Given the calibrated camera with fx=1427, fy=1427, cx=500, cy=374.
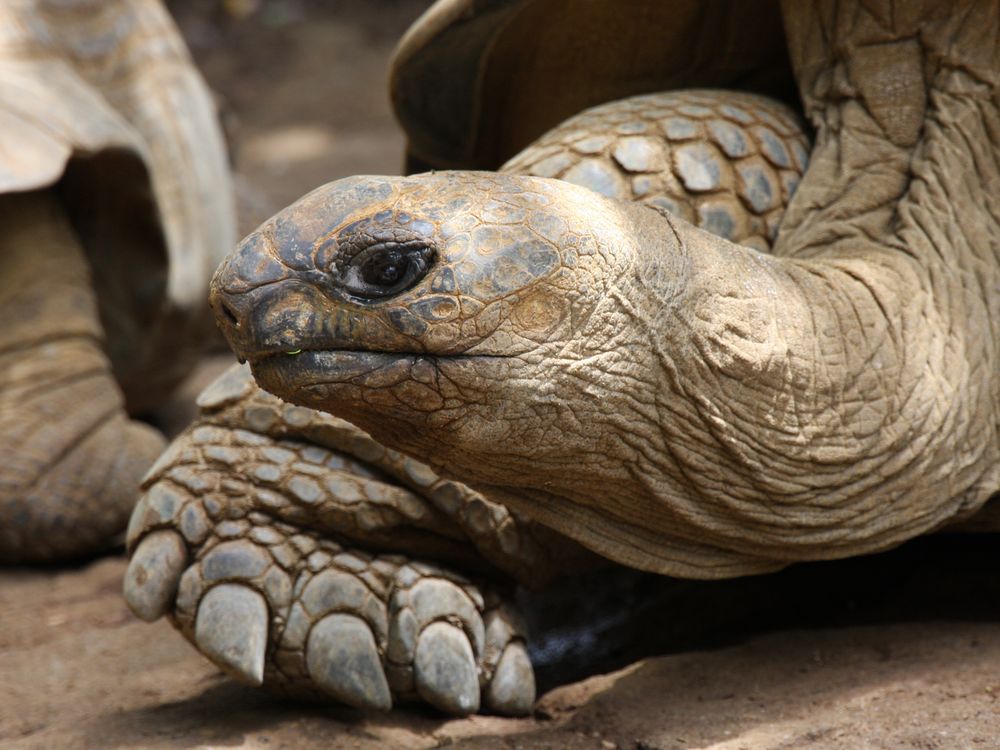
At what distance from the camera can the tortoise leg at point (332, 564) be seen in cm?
242

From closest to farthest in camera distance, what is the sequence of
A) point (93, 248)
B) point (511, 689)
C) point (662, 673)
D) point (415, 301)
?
point (415, 301)
point (511, 689)
point (662, 673)
point (93, 248)

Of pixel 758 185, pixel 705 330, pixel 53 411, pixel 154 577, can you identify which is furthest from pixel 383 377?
pixel 53 411

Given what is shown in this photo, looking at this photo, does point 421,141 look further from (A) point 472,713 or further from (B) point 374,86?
(B) point 374,86

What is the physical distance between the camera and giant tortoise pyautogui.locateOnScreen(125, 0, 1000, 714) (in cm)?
189

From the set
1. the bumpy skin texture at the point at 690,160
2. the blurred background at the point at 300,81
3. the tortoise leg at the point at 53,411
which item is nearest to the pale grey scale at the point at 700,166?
the bumpy skin texture at the point at 690,160

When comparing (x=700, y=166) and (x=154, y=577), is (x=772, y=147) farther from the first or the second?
(x=154, y=577)

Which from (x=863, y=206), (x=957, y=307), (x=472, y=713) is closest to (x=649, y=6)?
(x=863, y=206)

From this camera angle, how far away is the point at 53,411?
3.98 meters

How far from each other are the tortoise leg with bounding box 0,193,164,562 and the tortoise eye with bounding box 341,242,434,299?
2.30m

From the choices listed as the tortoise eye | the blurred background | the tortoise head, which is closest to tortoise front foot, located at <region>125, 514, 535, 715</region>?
the tortoise head

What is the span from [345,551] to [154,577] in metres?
0.33

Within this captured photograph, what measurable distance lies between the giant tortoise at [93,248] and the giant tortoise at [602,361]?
1.39 metres

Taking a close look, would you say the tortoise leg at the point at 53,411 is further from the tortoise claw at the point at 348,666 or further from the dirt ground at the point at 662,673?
the tortoise claw at the point at 348,666

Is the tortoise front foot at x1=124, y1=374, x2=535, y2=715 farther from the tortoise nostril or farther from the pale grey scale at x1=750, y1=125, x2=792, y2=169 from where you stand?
the pale grey scale at x1=750, y1=125, x2=792, y2=169
